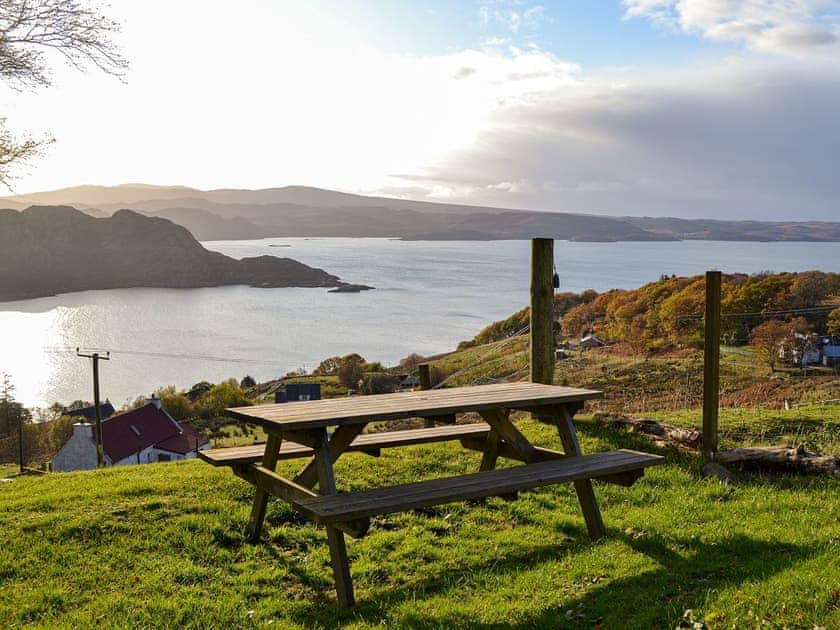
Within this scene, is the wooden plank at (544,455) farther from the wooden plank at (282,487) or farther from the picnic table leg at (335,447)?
the wooden plank at (282,487)

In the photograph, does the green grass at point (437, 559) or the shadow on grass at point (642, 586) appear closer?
the shadow on grass at point (642, 586)

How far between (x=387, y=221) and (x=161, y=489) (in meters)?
195

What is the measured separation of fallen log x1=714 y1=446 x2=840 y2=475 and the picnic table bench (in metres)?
2.20

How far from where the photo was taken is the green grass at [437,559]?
3727 mm

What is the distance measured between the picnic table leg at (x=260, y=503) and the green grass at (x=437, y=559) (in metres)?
0.13

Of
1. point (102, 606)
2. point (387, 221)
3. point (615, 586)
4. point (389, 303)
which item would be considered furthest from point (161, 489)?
point (387, 221)

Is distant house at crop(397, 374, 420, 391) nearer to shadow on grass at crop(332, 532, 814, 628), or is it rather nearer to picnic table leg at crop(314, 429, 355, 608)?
shadow on grass at crop(332, 532, 814, 628)

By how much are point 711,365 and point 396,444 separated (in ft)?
12.8

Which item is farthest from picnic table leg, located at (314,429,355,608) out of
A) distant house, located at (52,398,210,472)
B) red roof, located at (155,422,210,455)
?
red roof, located at (155,422,210,455)

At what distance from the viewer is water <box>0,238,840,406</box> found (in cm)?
7606

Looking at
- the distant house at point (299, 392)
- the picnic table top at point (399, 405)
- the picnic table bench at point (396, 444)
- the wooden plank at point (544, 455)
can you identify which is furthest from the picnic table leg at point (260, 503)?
the distant house at point (299, 392)

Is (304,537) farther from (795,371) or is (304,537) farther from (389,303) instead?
(389,303)

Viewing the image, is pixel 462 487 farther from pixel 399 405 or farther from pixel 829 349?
pixel 829 349

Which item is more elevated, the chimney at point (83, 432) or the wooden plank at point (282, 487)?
the wooden plank at point (282, 487)
